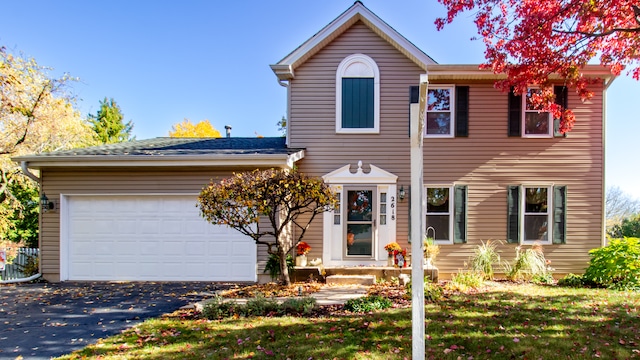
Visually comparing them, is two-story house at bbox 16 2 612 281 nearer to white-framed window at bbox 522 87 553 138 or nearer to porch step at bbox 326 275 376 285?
white-framed window at bbox 522 87 553 138

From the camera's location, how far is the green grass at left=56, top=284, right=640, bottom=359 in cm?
386

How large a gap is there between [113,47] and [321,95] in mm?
13829

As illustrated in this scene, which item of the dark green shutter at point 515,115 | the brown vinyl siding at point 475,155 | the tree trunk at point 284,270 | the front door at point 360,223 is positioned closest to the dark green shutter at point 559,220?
the brown vinyl siding at point 475,155

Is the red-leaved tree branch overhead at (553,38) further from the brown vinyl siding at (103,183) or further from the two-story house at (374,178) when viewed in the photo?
the brown vinyl siding at (103,183)

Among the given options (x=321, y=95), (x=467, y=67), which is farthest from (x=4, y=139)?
(x=467, y=67)

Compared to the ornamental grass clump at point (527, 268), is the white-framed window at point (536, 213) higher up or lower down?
higher up

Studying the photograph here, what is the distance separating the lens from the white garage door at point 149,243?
27.3 ft

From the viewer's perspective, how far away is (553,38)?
6422mm

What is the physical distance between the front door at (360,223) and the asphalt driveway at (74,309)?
313 centimetres

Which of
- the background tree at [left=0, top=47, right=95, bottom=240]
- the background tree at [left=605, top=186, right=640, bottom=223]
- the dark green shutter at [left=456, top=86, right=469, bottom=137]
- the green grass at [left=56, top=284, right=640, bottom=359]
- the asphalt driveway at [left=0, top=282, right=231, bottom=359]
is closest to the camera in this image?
the green grass at [left=56, top=284, right=640, bottom=359]

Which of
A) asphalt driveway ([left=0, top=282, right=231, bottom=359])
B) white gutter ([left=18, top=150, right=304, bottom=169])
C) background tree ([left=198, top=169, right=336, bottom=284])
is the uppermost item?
white gutter ([left=18, top=150, right=304, bottom=169])

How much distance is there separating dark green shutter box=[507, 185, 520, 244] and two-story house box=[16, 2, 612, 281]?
0.09ft

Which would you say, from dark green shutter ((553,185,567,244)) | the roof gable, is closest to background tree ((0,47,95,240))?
the roof gable

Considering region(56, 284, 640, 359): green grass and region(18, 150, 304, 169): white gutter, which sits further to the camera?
region(18, 150, 304, 169): white gutter
